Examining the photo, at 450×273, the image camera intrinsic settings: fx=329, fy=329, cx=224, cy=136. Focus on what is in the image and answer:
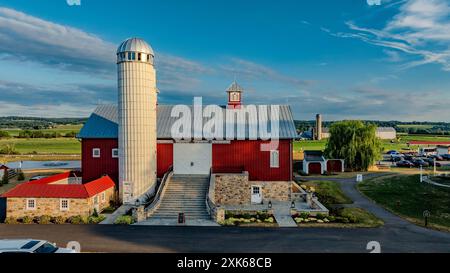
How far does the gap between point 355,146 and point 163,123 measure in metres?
30.6

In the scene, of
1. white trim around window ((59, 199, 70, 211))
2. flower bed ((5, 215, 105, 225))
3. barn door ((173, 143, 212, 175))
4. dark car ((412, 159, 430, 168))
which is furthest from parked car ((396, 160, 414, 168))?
white trim around window ((59, 199, 70, 211))

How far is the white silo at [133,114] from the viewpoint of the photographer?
2384cm

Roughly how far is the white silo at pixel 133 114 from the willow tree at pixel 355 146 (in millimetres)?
32907

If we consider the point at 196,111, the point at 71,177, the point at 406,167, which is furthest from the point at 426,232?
the point at 406,167

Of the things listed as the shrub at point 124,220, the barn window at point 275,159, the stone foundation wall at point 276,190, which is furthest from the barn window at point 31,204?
the barn window at point 275,159

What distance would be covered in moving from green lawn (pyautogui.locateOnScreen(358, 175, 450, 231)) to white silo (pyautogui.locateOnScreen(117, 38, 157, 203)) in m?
18.6

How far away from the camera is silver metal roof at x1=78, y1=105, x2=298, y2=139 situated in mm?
27344

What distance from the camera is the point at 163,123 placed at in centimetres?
2850

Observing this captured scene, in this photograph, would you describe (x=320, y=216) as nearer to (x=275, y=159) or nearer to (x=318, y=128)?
(x=275, y=159)

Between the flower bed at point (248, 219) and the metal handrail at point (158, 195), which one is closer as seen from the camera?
the flower bed at point (248, 219)

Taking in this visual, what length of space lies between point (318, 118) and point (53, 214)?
101464 millimetres

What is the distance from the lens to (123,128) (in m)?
24.0

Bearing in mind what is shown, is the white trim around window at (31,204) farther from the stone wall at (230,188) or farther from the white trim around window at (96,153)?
the stone wall at (230,188)
